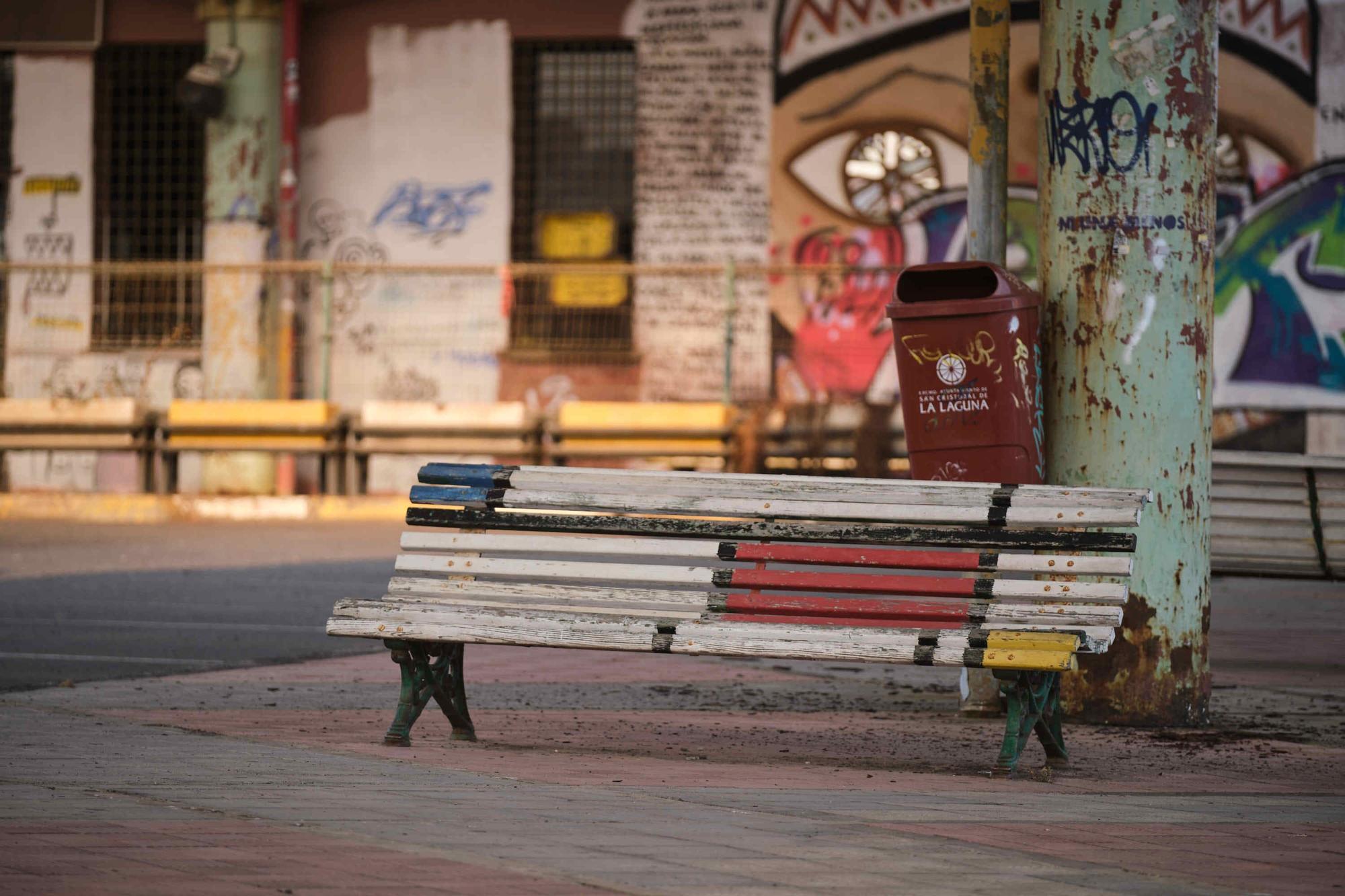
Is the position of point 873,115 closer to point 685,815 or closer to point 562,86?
point 562,86

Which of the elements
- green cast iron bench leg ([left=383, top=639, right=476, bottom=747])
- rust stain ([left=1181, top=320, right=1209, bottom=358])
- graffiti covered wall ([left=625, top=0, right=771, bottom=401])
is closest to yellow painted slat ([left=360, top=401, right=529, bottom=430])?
graffiti covered wall ([left=625, top=0, right=771, bottom=401])

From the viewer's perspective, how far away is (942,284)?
24.2 ft

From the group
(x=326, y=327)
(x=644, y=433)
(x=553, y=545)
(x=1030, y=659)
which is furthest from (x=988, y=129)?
(x=326, y=327)

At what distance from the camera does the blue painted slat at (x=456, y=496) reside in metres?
6.29

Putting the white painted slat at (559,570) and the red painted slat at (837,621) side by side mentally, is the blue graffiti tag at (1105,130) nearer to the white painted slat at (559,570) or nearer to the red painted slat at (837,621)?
the red painted slat at (837,621)

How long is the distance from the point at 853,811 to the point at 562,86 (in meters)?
17.6

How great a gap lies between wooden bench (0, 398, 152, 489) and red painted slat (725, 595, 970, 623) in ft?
47.7

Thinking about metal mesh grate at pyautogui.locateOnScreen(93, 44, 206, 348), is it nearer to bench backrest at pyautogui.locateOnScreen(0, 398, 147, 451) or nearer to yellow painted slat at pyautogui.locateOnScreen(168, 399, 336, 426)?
bench backrest at pyautogui.locateOnScreen(0, 398, 147, 451)

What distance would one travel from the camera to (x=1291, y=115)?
20.5m

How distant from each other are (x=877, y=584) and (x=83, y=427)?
49.7 ft

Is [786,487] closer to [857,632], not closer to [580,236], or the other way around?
[857,632]

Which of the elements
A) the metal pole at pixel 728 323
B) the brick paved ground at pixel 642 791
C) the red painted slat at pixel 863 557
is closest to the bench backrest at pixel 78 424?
the metal pole at pixel 728 323

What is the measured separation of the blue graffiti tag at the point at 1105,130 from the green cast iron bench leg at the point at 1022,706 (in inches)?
84.7

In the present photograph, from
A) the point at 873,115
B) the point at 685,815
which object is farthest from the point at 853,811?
the point at 873,115
